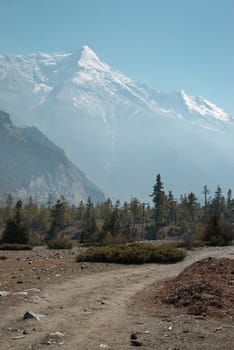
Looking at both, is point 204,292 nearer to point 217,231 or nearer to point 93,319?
point 93,319

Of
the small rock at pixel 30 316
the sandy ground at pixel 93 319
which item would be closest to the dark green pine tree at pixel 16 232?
the sandy ground at pixel 93 319

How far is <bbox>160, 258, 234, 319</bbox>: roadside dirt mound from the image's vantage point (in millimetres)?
14045

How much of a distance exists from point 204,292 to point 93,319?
4.13 meters

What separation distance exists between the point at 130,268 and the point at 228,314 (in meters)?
12.6

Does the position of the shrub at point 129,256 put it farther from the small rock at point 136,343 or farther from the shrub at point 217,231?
the shrub at point 217,231

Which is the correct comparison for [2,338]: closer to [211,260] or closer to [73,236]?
[211,260]

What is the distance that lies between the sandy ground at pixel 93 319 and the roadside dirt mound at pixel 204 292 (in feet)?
2.38

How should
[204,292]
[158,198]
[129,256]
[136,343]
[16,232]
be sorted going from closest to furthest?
[136,343] < [204,292] < [129,256] < [16,232] < [158,198]

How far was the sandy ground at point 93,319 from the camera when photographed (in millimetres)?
10922

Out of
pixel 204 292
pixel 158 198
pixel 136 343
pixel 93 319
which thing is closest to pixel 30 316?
pixel 93 319

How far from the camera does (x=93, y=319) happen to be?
517 inches

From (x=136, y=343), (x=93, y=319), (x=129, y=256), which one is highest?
(x=129, y=256)

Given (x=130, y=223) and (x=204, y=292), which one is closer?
(x=204, y=292)

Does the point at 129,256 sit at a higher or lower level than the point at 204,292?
higher
